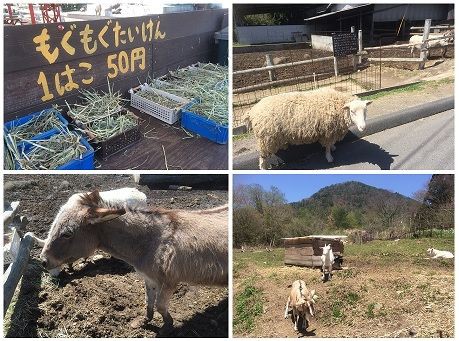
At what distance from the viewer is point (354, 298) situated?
316 cm

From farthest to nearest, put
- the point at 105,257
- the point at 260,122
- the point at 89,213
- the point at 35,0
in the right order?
the point at 260,122 < the point at 105,257 < the point at 35,0 < the point at 89,213

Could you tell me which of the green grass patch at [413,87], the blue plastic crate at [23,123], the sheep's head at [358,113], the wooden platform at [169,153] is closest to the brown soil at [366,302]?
the wooden platform at [169,153]

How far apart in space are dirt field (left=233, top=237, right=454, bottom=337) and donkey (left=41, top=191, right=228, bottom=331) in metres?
0.34

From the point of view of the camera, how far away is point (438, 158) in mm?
3309

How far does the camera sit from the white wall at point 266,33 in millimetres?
4785

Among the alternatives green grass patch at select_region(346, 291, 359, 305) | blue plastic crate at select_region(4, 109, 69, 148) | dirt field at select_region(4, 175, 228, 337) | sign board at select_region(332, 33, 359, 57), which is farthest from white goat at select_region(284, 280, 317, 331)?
sign board at select_region(332, 33, 359, 57)

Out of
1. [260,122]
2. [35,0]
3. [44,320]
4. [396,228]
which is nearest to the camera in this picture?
[44,320]

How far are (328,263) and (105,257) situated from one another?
2124mm

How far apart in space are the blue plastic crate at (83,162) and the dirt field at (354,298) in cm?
144

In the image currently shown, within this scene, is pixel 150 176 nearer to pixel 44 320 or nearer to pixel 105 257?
pixel 105 257

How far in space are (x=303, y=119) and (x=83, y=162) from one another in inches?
77.3

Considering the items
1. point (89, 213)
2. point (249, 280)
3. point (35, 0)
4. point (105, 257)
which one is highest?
point (35, 0)

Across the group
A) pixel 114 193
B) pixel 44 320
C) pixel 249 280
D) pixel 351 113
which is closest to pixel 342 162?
pixel 351 113

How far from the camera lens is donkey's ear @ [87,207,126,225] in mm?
2092
